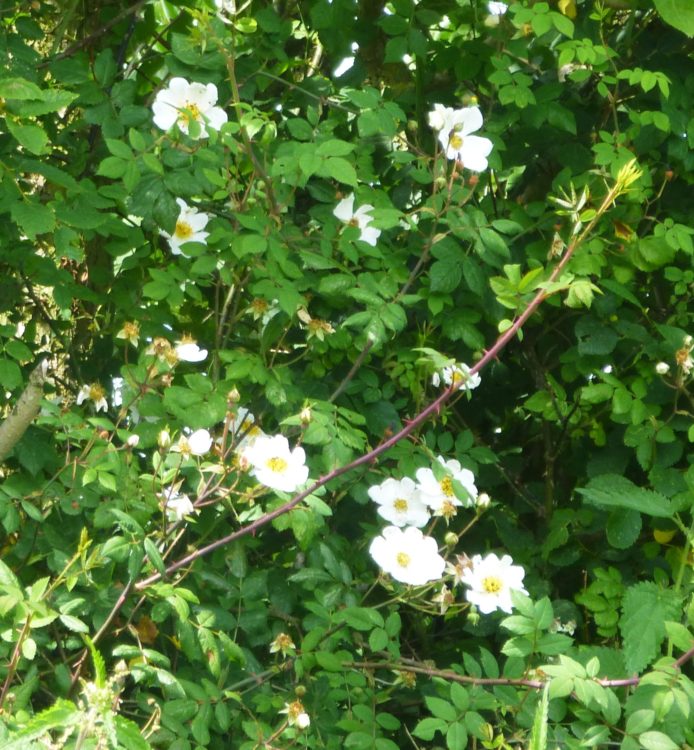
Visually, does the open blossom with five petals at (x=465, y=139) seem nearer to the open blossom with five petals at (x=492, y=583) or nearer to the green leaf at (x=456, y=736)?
the open blossom with five petals at (x=492, y=583)

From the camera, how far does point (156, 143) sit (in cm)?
179

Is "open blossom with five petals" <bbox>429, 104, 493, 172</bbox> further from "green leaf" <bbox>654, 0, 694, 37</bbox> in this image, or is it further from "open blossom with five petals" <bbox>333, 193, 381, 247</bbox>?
"green leaf" <bbox>654, 0, 694, 37</bbox>

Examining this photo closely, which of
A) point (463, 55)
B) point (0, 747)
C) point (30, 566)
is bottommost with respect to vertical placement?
point (30, 566)

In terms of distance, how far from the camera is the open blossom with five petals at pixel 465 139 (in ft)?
6.33

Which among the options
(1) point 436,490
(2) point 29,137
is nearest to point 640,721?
(1) point 436,490

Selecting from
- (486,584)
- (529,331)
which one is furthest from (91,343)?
(486,584)

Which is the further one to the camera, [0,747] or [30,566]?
[30,566]

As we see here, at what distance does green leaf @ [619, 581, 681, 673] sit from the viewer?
1660 mm

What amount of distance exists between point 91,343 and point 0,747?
1288 millimetres

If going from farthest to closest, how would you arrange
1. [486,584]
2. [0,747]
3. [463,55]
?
[463,55]
[486,584]
[0,747]

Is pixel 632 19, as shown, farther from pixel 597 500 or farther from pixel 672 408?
pixel 597 500

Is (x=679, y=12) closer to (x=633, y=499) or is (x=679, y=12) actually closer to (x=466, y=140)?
(x=466, y=140)

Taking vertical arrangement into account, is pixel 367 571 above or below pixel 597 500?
below

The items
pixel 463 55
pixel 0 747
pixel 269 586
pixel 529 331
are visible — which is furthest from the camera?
pixel 529 331
